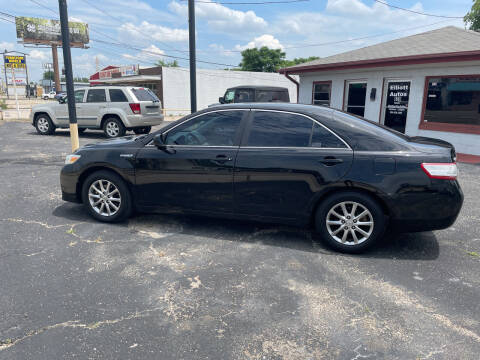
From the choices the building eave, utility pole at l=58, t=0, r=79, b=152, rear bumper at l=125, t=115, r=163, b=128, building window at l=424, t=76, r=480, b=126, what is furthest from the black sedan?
rear bumper at l=125, t=115, r=163, b=128

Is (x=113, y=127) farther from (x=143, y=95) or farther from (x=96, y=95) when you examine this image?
(x=143, y=95)

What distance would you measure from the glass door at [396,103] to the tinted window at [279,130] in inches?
365

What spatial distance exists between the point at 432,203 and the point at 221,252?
7.31ft

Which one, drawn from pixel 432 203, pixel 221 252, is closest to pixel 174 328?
pixel 221 252

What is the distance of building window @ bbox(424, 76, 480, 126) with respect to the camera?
33.7 ft

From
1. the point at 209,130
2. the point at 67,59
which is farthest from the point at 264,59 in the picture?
the point at 209,130

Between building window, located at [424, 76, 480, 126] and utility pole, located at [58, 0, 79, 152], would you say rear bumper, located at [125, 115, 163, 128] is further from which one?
building window, located at [424, 76, 480, 126]

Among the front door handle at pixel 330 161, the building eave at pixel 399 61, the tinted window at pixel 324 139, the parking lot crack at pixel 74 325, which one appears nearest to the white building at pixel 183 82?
the building eave at pixel 399 61

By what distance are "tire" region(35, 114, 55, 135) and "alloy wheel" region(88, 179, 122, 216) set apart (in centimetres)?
1122

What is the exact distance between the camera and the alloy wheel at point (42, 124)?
14.4 metres

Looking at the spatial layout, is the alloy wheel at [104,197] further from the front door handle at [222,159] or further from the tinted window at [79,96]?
the tinted window at [79,96]

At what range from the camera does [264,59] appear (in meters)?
60.8

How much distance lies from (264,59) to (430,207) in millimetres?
60563

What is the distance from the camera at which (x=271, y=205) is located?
4.14 metres
